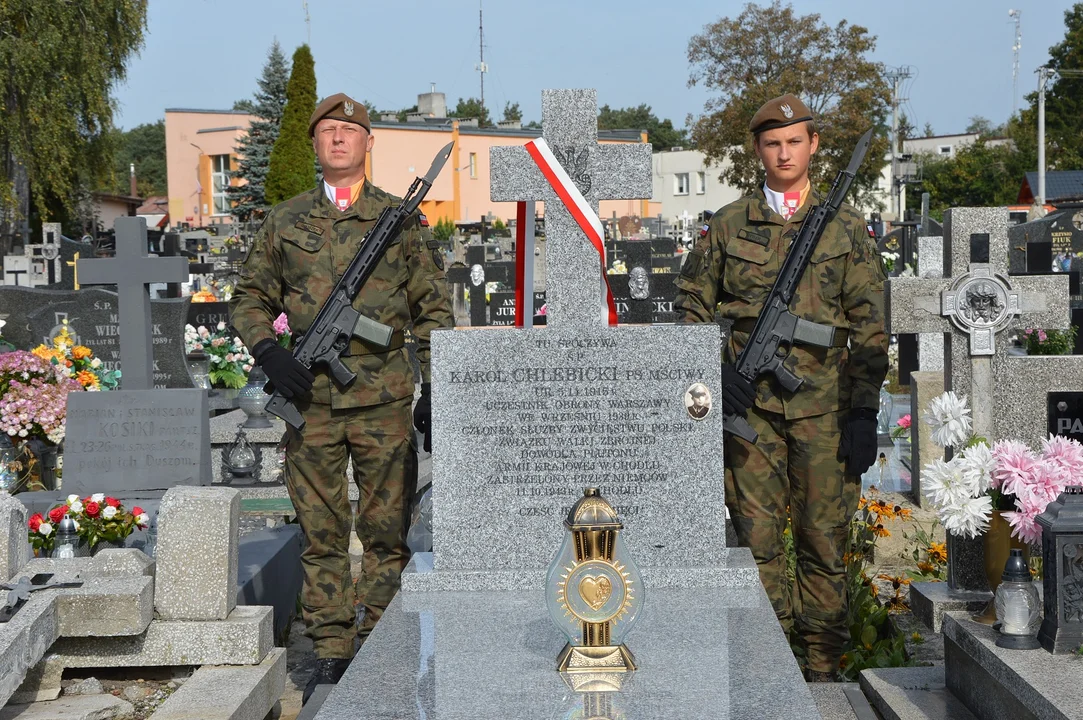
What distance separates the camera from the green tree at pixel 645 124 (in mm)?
90688

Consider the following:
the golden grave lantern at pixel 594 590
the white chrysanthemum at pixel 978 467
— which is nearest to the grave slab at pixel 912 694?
the white chrysanthemum at pixel 978 467

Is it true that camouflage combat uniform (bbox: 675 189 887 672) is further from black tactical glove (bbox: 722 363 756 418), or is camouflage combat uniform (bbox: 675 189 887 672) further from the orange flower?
the orange flower

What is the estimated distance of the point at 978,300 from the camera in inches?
239

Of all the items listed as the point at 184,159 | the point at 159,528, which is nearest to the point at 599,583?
the point at 159,528

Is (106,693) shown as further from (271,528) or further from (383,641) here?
(271,528)

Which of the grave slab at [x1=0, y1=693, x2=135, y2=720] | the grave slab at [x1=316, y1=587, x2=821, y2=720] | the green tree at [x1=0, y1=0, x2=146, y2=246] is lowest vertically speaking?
the grave slab at [x1=0, y1=693, x2=135, y2=720]

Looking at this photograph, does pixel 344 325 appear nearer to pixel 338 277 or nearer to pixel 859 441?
pixel 338 277

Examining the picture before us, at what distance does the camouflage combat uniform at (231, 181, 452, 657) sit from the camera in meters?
4.93

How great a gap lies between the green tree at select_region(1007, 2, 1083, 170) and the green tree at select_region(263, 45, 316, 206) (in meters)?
28.1

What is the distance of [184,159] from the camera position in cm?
6047

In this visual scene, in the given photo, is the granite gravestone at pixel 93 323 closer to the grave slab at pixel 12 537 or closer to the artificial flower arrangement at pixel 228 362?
the artificial flower arrangement at pixel 228 362

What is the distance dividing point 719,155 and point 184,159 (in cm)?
3204

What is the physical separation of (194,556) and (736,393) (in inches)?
81.5

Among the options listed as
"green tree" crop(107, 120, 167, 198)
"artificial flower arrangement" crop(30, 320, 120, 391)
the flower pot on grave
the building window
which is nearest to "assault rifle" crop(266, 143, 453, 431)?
the flower pot on grave
